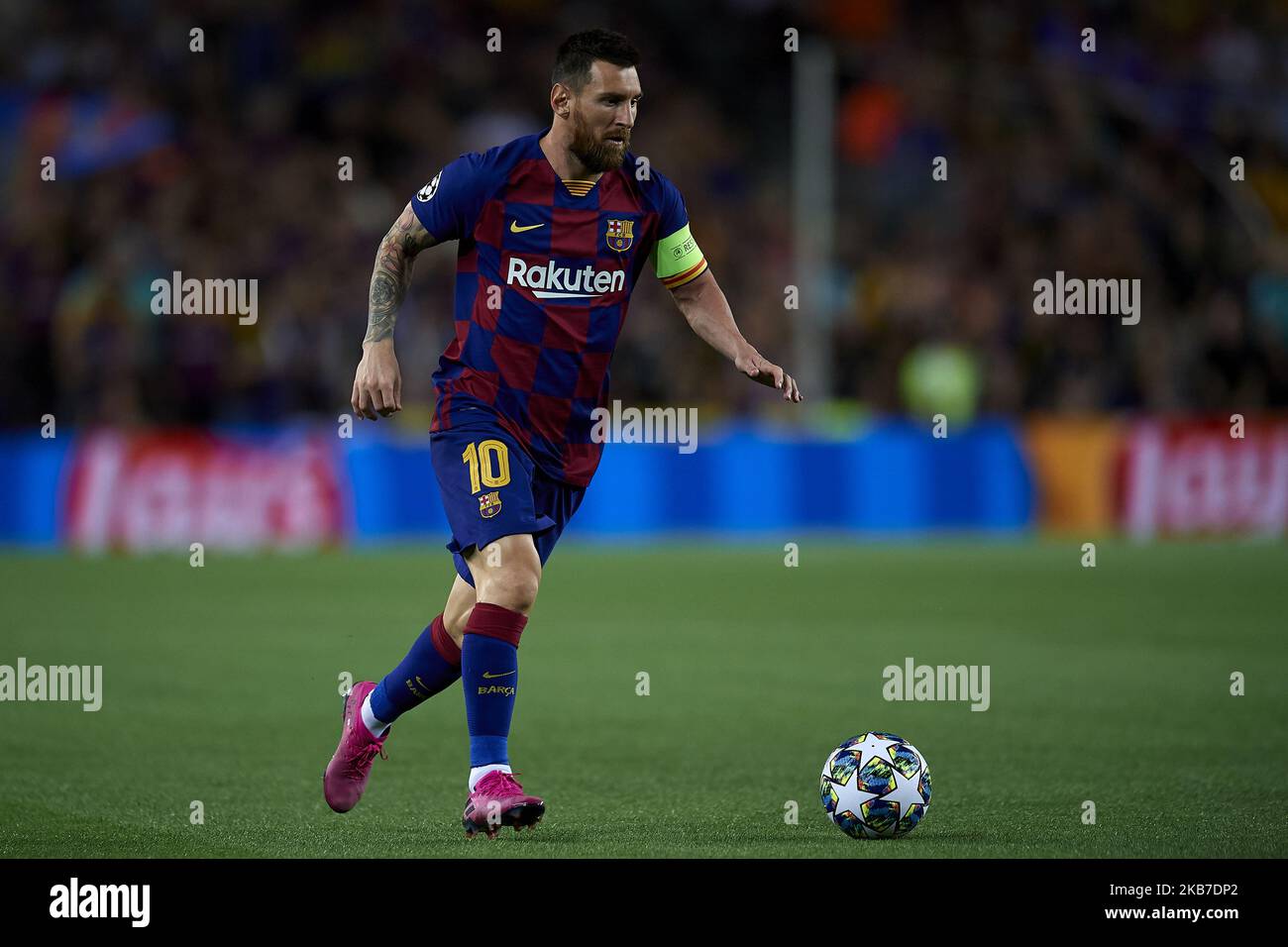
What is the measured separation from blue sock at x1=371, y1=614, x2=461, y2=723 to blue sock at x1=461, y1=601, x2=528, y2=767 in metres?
0.34

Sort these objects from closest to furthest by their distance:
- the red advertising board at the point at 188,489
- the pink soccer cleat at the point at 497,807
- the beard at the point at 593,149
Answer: the pink soccer cleat at the point at 497,807, the beard at the point at 593,149, the red advertising board at the point at 188,489

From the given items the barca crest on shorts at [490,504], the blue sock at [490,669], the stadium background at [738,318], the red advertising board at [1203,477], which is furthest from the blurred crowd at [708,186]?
the blue sock at [490,669]

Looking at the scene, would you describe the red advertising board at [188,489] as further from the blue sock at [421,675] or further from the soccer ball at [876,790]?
the soccer ball at [876,790]

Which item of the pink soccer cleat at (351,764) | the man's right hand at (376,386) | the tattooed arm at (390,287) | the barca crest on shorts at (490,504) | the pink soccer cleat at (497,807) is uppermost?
the tattooed arm at (390,287)

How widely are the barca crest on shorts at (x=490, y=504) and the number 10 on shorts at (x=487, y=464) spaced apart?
0.03 metres

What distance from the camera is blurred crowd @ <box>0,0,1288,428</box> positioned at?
67.9ft

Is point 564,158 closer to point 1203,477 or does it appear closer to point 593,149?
point 593,149

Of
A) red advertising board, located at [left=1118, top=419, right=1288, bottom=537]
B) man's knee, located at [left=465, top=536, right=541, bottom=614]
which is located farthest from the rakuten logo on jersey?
red advertising board, located at [left=1118, top=419, right=1288, bottom=537]

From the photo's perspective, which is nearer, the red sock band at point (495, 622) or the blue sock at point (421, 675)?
the red sock band at point (495, 622)

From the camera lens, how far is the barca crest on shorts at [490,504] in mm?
7070

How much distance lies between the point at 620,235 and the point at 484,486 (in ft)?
3.41

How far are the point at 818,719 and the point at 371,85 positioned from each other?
15.9 metres

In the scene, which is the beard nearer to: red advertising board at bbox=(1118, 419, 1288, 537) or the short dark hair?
the short dark hair
